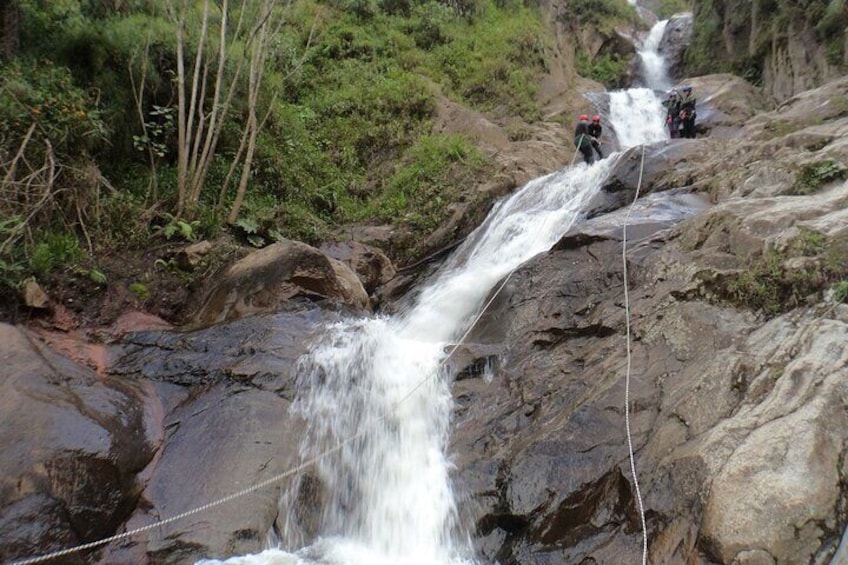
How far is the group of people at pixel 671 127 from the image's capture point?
1365 centimetres

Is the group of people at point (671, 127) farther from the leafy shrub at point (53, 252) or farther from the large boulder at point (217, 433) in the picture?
the leafy shrub at point (53, 252)

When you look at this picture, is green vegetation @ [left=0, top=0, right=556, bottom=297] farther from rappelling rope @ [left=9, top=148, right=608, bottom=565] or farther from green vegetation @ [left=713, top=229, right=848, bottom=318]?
green vegetation @ [left=713, top=229, right=848, bottom=318]

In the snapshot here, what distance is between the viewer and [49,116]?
754cm

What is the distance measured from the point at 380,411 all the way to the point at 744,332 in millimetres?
4094

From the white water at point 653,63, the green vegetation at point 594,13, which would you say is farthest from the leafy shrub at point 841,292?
the green vegetation at point 594,13

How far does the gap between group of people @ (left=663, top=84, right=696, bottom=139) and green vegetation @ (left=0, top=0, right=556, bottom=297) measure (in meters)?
4.06

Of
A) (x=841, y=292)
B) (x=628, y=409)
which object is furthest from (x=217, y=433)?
(x=841, y=292)

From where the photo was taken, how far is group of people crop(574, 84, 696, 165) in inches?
537

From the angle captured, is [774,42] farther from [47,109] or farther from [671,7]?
[47,109]

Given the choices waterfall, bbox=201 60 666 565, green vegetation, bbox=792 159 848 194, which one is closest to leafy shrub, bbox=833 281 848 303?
green vegetation, bbox=792 159 848 194

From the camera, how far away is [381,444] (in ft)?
20.5

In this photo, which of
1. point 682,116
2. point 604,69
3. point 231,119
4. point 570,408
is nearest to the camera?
point 570,408

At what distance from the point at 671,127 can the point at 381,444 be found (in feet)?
44.2

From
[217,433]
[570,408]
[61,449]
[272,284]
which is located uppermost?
[272,284]
